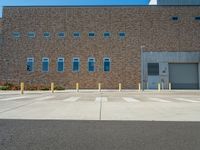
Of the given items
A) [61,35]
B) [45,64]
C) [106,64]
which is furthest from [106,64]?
[45,64]

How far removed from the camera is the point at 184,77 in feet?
116

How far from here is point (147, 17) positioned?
35688 mm

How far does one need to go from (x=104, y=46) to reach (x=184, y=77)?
47.1 ft

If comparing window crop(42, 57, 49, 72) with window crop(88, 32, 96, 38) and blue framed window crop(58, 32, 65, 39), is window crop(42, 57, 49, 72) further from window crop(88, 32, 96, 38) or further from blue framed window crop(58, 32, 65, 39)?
window crop(88, 32, 96, 38)

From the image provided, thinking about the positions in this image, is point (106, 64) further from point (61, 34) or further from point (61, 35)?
point (61, 34)

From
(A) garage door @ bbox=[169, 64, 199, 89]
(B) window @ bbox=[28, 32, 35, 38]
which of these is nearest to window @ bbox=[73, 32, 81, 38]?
(B) window @ bbox=[28, 32, 35, 38]

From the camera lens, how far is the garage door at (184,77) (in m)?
35.3

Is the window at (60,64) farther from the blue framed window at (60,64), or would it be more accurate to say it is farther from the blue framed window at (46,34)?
the blue framed window at (46,34)
